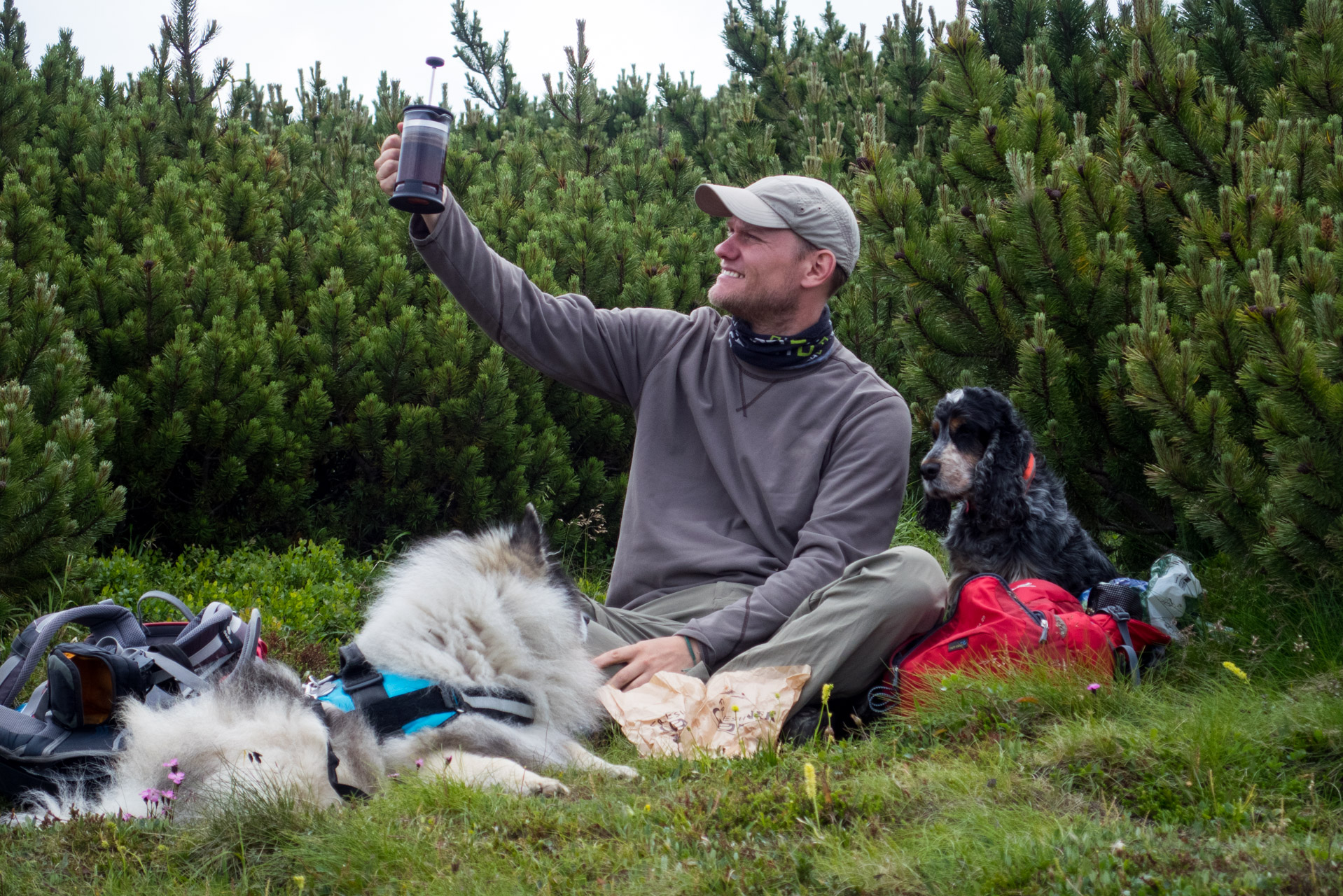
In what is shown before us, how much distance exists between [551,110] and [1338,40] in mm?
9432

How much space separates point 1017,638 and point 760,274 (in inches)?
62.3

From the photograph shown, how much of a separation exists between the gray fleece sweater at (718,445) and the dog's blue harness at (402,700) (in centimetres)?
73

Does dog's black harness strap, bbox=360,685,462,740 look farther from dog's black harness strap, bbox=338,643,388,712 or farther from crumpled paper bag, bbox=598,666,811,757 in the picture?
crumpled paper bag, bbox=598,666,811,757

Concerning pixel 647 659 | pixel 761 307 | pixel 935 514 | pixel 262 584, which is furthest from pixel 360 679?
pixel 935 514

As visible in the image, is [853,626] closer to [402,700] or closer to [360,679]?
[402,700]

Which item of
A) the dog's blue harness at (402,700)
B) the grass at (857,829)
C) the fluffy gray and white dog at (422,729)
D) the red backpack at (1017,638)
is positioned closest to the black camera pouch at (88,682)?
the fluffy gray and white dog at (422,729)

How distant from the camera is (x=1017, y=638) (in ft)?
10.6

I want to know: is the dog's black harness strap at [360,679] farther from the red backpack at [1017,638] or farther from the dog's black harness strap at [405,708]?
the red backpack at [1017,638]

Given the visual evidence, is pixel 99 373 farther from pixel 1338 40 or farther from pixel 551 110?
pixel 551 110

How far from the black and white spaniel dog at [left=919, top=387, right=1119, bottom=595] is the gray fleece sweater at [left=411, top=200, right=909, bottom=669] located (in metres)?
0.56

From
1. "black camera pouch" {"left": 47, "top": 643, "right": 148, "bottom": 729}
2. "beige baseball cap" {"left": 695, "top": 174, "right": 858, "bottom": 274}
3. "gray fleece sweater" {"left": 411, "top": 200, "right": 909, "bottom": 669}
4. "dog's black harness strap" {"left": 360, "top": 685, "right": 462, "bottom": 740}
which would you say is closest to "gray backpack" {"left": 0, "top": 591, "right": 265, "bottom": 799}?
"black camera pouch" {"left": 47, "top": 643, "right": 148, "bottom": 729}

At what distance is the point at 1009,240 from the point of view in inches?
179

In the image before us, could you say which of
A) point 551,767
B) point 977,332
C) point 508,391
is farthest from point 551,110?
point 551,767

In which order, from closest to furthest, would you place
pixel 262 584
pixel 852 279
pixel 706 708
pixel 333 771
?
1. pixel 333 771
2. pixel 706 708
3. pixel 262 584
4. pixel 852 279
